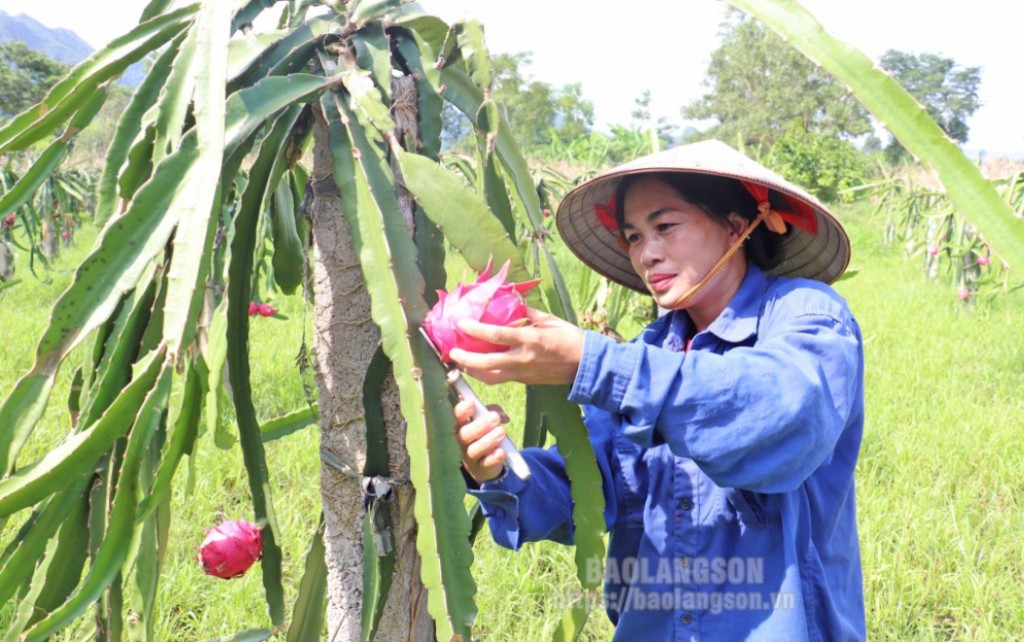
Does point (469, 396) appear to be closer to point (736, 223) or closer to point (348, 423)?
point (348, 423)

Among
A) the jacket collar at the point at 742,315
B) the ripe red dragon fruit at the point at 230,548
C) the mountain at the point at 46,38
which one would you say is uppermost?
the mountain at the point at 46,38

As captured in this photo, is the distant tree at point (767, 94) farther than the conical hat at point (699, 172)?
Yes

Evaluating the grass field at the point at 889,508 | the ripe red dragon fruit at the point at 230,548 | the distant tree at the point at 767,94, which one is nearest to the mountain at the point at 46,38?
the distant tree at the point at 767,94

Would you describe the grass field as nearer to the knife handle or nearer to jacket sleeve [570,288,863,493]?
the knife handle

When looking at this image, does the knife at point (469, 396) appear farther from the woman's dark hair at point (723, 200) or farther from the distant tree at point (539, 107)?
the distant tree at point (539, 107)

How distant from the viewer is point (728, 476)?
86 cm

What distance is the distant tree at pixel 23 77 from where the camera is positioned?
20.7 metres

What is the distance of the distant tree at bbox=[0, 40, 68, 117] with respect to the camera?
2073cm

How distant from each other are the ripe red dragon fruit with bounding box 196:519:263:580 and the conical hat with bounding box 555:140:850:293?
67cm

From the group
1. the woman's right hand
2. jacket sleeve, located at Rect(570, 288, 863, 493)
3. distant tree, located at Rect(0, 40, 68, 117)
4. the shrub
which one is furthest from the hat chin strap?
distant tree, located at Rect(0, 40, 68, 117)

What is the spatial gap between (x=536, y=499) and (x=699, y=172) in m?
0.47

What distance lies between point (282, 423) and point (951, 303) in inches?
216

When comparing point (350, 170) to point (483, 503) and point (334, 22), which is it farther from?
point (483, 503)

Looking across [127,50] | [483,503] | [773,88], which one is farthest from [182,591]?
[773,88]
